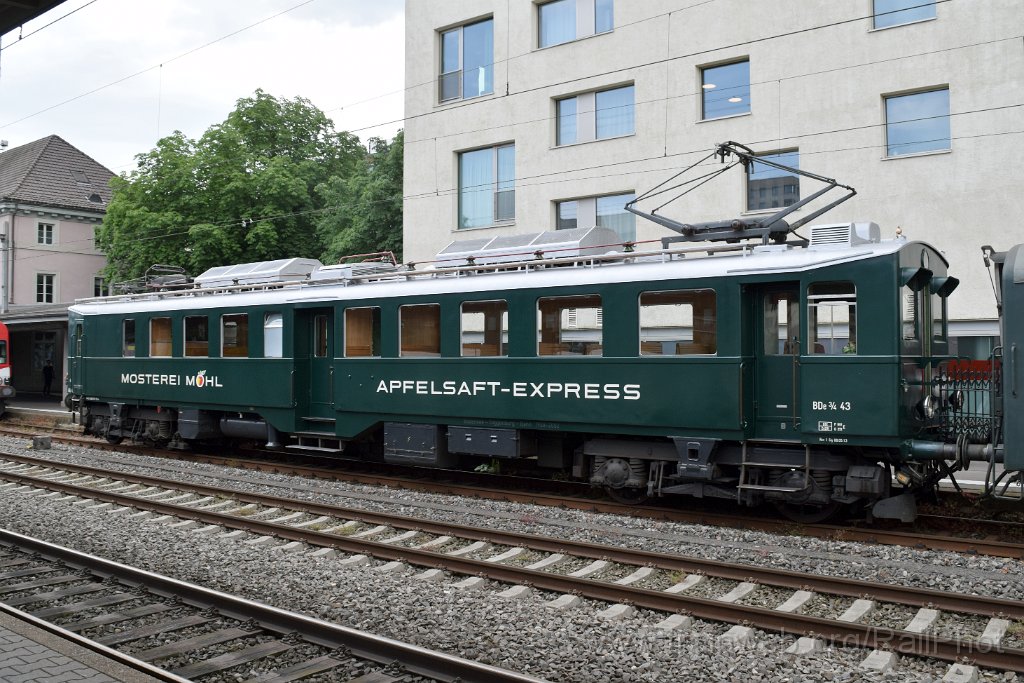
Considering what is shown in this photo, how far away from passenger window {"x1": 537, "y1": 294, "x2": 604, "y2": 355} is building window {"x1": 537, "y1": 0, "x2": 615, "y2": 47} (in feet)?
43.1

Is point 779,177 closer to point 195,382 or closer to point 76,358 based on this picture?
point 195,382

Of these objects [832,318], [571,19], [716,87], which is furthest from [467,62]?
[832,318]

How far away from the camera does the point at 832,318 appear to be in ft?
32.1

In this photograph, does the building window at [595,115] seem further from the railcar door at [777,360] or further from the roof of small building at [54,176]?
the roof of small building at [54,176]

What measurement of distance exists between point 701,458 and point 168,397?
10.8 m

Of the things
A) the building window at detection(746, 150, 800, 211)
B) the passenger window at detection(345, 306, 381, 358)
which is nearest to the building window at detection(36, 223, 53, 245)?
the passenger window at detection(345, 306, 381, 358)

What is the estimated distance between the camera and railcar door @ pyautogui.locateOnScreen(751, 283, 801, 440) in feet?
32.8

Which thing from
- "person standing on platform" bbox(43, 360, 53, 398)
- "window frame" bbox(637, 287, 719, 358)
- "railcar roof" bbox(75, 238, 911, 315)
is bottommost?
"person standing on platform" bbox(43, 360, 53, 398)

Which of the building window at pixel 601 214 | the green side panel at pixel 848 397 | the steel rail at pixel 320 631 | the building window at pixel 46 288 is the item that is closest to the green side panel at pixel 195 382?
the steel rail at pixel 320 631

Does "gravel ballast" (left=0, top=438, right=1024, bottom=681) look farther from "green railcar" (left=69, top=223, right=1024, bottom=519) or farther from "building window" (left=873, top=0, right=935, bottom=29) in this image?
"building window" (left=873, top=0, right=935, bottom=29)

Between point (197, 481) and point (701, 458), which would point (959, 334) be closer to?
point (701, 458)

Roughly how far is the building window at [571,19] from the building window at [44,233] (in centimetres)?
3214

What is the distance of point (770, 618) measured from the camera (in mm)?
6496

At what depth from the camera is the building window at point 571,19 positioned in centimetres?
2264
